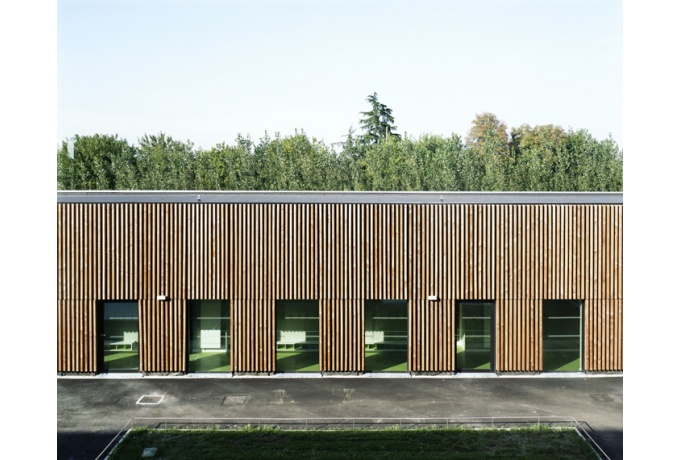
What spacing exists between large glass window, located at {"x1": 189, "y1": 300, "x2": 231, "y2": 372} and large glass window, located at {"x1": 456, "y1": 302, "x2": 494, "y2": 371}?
6120 millimetres

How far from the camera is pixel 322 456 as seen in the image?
31.9ft

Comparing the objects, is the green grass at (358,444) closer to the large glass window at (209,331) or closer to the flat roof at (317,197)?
the large glass window at (209,331)

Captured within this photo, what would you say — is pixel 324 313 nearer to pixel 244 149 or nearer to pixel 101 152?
pixel 244 149

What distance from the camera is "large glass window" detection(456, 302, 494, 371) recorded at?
15188 millimetres

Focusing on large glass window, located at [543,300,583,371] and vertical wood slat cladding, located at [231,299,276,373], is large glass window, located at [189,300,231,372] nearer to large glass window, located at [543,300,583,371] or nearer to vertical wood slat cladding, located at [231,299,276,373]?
vertical wood slat cladding, located at [231,299,276,373]

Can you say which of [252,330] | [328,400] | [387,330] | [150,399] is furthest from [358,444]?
[252,330]

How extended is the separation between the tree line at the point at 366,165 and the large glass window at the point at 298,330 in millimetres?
22909

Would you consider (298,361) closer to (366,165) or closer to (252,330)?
(252,330)

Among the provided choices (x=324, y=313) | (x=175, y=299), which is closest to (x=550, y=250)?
(x=324, y=313)

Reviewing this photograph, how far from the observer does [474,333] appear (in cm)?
1526

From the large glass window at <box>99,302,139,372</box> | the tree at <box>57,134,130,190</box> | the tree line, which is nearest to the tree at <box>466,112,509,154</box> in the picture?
the tree line

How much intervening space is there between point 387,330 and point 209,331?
4708 millimetres

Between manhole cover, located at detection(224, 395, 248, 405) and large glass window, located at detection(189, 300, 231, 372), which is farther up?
large glass window, located at detection(189, 300, 231, 372)

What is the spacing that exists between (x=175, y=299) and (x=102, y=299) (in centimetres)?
191
